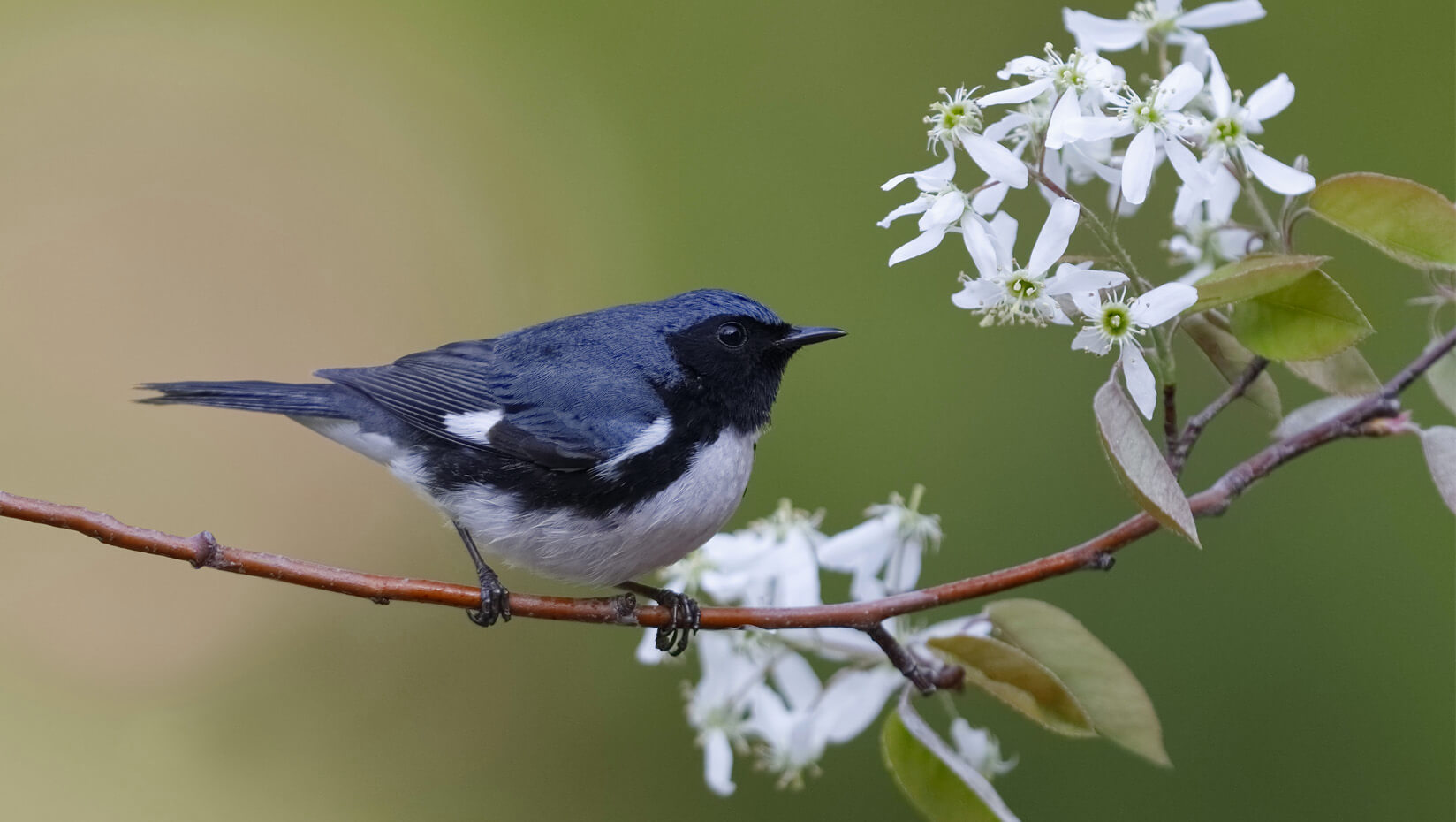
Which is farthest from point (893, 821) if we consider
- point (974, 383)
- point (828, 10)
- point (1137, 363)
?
point (828, 10)

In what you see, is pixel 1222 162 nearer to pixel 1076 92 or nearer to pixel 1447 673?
pixel 1076 92

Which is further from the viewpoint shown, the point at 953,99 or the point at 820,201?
the point at 820,201

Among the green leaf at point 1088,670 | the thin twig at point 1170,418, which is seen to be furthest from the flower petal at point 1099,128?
the green leaf at point 1088,670

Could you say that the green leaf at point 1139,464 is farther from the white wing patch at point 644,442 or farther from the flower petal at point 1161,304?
the white wing patch at point 644,442

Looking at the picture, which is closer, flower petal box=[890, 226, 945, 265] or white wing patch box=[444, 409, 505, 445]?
flower petal box=[890, 226, 945, 265]

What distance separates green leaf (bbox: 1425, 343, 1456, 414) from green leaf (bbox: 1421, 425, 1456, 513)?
97 mm

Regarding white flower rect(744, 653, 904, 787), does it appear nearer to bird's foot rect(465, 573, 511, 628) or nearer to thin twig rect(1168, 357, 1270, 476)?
bird's foot rect(465, 573, 511, 628)

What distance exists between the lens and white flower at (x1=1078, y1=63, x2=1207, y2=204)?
1.48 m

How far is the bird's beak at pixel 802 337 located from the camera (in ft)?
7.36

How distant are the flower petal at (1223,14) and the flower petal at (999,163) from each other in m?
0.46

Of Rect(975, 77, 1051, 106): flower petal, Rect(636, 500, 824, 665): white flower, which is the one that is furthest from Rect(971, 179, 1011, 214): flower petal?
Rect(636, 500, 824, 665): white flower

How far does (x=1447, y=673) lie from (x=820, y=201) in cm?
236

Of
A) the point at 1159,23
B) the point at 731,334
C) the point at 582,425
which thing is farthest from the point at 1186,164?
the point at 582,425

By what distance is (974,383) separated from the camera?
3818 mm
